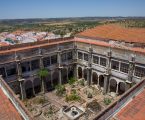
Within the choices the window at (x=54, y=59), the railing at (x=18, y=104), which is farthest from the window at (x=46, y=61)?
the railing at (x=18, y=104)

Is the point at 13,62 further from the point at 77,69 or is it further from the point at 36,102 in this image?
the point at 77,69

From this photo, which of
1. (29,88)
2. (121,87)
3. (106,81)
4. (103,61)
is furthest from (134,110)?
(29,88)

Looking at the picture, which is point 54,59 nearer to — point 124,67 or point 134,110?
point 124,67

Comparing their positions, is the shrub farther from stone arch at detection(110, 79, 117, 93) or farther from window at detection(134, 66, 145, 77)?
window at detection(134, 66, 145, 77)

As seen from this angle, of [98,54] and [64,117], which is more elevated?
[98,54]

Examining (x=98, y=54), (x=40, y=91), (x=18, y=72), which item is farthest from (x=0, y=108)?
(x=98, y=54)

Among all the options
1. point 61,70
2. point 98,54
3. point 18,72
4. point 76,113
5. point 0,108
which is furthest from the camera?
point 61,70
